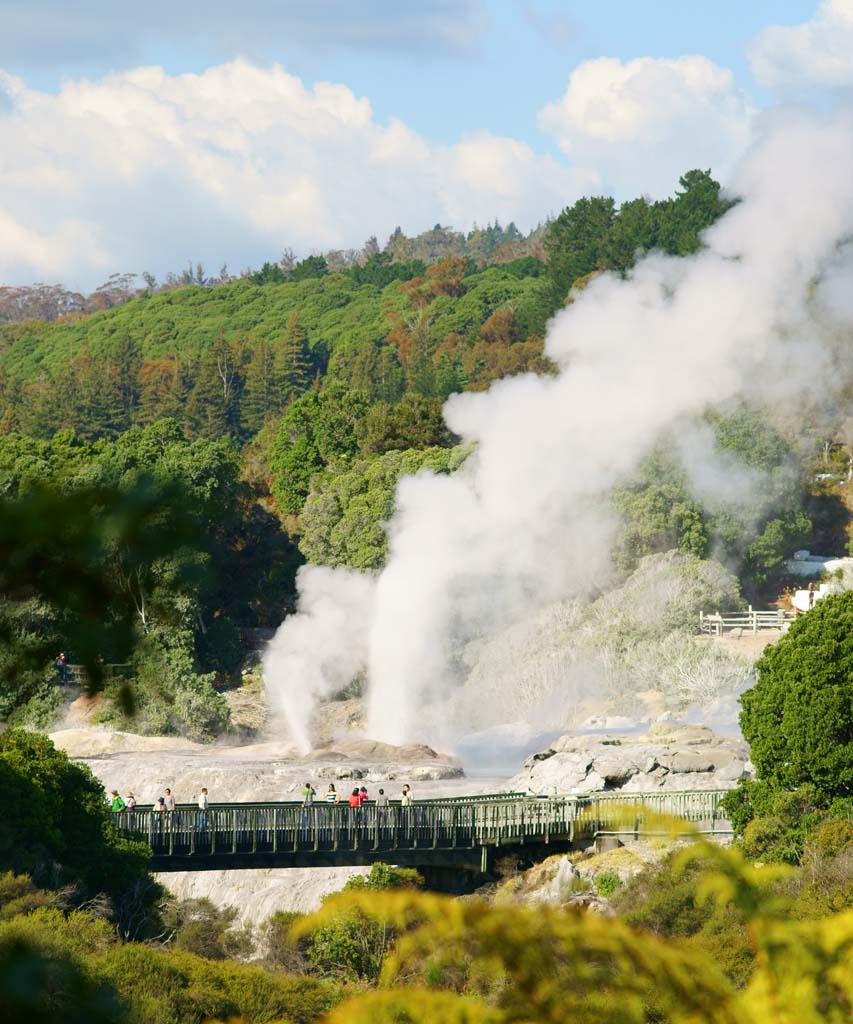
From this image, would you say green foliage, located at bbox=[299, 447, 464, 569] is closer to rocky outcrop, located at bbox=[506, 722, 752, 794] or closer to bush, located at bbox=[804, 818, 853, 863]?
rocky outcrop, located at bbox=[506, 722, 752, 794]

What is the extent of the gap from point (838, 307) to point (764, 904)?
5372 cm

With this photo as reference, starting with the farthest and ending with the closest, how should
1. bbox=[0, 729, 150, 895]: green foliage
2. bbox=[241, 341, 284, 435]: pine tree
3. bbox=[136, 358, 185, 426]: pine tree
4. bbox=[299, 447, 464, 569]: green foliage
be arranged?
1. bbox=[241, 341, 284, 435]: pine tree
2. bbox=[136, 358, 185, 426]: pine tree
3. bbox=[299, 447, 464, 569]: green foliage
4. bbox=[0, 729, 150, 895]: green foliage

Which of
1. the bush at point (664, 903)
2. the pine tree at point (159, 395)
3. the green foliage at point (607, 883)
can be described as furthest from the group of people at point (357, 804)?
the pine tree at point (159, 395)

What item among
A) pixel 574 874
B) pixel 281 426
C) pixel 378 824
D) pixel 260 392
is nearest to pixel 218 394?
pixel 260 392

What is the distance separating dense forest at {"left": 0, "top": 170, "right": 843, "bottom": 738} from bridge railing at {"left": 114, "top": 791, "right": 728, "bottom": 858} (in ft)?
16.8

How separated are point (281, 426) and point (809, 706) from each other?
4641 centimetres

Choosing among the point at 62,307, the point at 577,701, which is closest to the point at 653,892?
the point at 577,701

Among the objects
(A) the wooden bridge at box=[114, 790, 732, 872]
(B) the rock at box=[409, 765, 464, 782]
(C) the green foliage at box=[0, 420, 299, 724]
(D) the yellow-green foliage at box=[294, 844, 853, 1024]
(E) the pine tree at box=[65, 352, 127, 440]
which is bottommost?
(A) the wooden bridge at box=[114, 790, 732, 872]

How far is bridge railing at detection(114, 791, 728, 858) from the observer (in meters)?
25.9

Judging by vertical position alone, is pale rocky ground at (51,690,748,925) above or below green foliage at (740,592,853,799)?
below

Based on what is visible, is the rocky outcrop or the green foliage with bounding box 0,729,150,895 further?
the rocky outcrop

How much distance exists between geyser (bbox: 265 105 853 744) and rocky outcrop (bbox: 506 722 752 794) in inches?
507

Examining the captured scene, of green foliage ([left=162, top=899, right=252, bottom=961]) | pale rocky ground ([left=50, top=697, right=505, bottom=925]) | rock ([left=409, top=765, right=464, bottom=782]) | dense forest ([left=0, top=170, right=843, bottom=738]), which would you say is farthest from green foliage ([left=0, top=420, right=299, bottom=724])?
rock ([left=409, top=765, right=464, bottom=782])

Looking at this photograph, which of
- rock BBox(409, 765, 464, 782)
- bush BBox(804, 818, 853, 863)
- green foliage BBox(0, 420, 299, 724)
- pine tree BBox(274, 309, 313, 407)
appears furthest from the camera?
pine tree BBox(274, 309, 313, 407)
